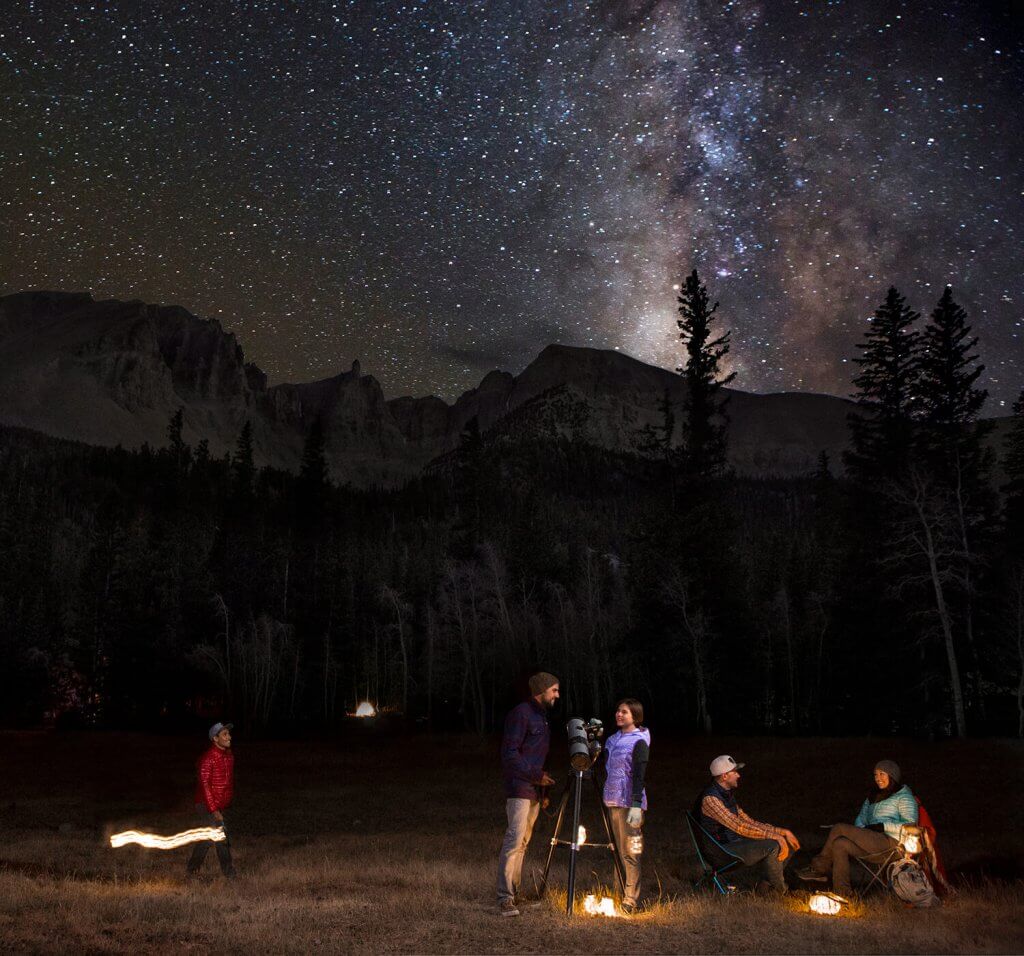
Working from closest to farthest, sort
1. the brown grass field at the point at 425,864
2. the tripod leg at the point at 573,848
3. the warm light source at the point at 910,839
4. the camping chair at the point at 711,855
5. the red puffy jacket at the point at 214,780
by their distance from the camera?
the brown grass field at the point at 425,864 < the tripod leg at the point at 573,848 < the warm light source at the point at 910,839 < the camping chair at the point at 711,855 < the red puffy jacket at the point at 214,780

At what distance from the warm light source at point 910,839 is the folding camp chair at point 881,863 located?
7 centimetres

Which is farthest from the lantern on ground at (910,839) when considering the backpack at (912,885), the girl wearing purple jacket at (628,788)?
the girl wearing purple jacket at (628,788)

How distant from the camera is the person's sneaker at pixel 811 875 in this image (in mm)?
9273

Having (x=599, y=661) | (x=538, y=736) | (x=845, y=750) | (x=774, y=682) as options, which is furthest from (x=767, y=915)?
(x=774, y=682)

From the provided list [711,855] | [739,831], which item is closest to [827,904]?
[739,831]

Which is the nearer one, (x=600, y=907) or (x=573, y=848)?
(x=600, y=907)

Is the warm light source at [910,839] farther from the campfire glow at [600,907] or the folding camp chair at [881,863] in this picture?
the campfire glow at [600,907]

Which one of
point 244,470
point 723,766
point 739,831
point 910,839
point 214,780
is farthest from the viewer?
point 244,470

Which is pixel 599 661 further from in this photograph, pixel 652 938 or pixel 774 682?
pixel 652 938

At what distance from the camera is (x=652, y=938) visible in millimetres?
7547

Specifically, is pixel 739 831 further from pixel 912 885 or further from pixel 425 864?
pixel 425 864

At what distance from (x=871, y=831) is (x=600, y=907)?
311 cm

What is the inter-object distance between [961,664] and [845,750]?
7.93 m

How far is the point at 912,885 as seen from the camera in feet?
29.1
